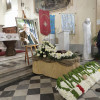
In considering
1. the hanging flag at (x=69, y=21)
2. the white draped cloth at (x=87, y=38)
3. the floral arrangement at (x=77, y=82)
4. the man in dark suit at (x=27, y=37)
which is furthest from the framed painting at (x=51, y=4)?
the floral arrangement at (x=77, y=82)

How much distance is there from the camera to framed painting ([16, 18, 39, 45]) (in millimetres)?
4188

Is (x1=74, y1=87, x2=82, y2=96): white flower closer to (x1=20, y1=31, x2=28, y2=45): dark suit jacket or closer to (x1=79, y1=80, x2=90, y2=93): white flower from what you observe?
(x1=79, y1=80, x2=90, y2=93): white flower

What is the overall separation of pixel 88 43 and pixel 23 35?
310 centimetres

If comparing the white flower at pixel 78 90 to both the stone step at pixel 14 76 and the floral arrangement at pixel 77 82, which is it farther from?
the stone step at pixel 14 76

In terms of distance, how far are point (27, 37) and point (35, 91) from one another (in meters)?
2.16

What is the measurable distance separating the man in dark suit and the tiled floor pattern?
1446mm

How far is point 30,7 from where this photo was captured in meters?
9.02

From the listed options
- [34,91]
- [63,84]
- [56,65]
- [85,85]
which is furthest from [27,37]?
[85,85]

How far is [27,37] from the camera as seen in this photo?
4.29 metres

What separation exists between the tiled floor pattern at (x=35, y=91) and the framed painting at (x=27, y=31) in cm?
151

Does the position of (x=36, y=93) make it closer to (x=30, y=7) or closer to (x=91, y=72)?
(x=91, y=72)

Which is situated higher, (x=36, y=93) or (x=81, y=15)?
(x=81, y=15)

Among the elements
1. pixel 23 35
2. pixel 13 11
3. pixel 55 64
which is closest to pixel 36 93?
pixel 55 64

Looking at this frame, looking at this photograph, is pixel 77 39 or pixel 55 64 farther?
pixel 77 39
